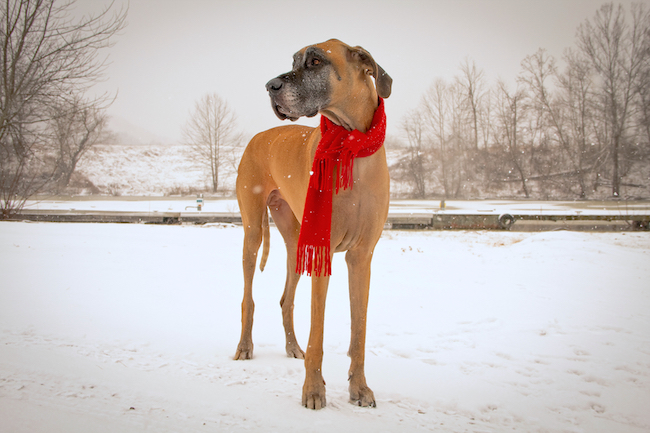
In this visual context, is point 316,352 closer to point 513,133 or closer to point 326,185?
point 326,185

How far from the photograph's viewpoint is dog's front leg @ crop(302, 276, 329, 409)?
82.2 inches

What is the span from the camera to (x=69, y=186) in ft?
102

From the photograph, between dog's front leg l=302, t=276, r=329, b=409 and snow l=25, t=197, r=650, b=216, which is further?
snow l=25, t=197, r=650, b=216

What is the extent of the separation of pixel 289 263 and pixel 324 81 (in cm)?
158

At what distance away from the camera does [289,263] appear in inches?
120

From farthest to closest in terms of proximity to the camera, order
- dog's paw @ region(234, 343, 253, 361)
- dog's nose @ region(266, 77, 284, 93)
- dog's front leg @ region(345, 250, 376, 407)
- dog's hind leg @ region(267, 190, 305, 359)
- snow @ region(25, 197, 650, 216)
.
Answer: snow @ region(25, 197, 650, 216) → dog's hind leg @ region(267, 190, 305, 359) → dog's paw @ region(234, 343, 253, 361) → dog's front leg @ region(345, 250, 376, 407) → dog's nose @ region(266, 77, 284, 93)

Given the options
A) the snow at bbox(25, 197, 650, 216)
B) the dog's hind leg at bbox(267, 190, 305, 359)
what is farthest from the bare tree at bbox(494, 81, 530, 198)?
the dog's hind leg at bbox(267, 190, 305, 359)

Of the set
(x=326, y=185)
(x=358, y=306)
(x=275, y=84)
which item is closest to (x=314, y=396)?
(x=358, y=306)

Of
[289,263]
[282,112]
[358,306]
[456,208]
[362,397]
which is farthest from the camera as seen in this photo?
[456,208]

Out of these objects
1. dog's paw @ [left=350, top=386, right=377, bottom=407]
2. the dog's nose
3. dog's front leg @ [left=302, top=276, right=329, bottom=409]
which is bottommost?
dog's paw @ [left=350, top=386, right=377, bottom=407]

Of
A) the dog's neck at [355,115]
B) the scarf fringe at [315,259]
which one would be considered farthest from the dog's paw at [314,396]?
the dog's neck at [355,115]

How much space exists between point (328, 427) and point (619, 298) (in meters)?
4.19

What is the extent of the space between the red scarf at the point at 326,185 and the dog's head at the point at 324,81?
197 millimetres

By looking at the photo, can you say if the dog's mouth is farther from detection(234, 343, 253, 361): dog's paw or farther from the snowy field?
detection(234, 343, 253, 361): dog's paw
